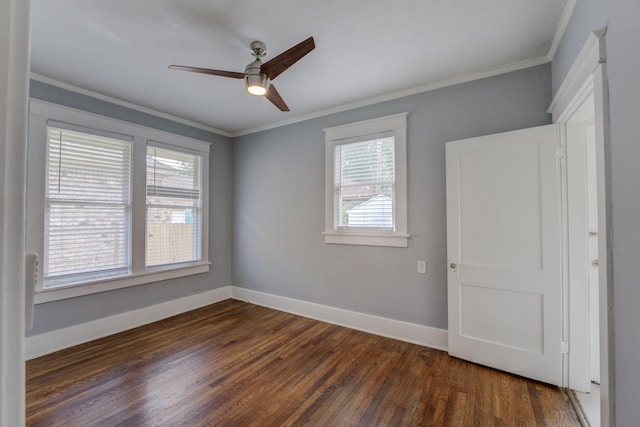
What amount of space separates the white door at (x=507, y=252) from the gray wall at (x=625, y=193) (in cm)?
100

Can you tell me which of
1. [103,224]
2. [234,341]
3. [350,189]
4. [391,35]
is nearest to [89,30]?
[103,224]

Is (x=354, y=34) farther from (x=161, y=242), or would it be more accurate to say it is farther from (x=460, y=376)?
(x=161, y=242)

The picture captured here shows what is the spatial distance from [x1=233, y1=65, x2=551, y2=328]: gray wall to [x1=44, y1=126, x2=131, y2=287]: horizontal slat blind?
1.56 metres

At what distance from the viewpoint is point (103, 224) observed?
318 centimetres

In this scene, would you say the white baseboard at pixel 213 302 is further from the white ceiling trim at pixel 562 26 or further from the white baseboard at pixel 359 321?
the white ceiling trim at pixel 562 26

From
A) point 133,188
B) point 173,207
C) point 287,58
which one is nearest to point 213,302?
point 173,207

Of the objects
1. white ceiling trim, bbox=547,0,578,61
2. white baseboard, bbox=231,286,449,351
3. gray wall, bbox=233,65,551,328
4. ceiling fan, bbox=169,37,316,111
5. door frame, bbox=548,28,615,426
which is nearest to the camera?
door frame, bbox=548,28,615,426

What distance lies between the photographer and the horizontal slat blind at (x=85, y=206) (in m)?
2.85

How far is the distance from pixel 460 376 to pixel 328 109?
10.1 feet

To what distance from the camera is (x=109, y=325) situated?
10.4 feet

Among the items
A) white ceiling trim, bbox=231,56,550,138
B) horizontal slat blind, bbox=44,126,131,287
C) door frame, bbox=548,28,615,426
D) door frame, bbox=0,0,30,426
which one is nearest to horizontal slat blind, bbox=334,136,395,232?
white ceiling trim, bbox=231,56,550,138

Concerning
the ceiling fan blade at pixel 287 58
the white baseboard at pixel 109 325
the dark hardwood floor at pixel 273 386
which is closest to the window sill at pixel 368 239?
the dark hardwood floor at pixel 273 386

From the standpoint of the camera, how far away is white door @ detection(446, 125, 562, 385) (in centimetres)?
224

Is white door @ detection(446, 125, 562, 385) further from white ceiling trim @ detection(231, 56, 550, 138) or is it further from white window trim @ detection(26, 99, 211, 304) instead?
white window trim @ detection(26, 99, 211, 304)
